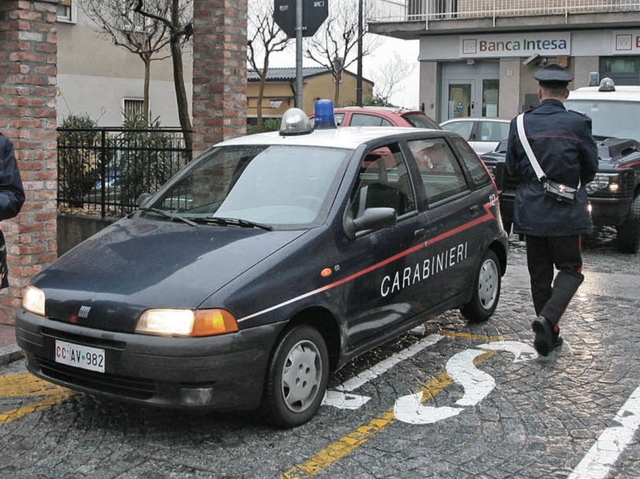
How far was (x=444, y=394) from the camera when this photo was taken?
527 cm

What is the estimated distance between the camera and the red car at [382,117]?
12.9 metres

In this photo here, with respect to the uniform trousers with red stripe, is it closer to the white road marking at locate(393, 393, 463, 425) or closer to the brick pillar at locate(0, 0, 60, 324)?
the white road marking at locate(393, 393, 463, 425)

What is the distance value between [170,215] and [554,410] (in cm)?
260

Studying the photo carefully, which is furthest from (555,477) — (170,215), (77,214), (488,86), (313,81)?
(313,81)

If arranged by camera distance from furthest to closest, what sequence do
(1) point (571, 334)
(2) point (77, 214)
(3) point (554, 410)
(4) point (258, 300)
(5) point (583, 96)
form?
(5) point (583, 96) → (2) point (77, 214) → (1) point (571, 334) → (3) point (554, 410) → (4) point (258, 300)

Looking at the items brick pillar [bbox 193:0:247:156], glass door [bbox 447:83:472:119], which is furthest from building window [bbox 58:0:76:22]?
brick pillar [bbox 193:0:247:156]

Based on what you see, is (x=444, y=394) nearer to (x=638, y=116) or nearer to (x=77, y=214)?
(x=77, y=214)

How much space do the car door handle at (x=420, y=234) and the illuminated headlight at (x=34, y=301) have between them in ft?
7.80

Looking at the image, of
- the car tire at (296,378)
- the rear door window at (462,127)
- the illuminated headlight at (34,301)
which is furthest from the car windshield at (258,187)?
the rear door window at (462,127)

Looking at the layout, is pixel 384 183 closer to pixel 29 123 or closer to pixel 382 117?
pixel 29 123

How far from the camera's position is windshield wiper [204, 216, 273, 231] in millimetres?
5027

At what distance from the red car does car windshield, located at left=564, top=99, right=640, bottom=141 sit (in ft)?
7.12

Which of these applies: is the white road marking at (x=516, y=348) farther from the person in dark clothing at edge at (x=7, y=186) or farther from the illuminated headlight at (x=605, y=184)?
the illuminated headlight at (x=605, y=184)

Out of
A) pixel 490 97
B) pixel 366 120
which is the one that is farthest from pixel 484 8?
pixel 366 120
